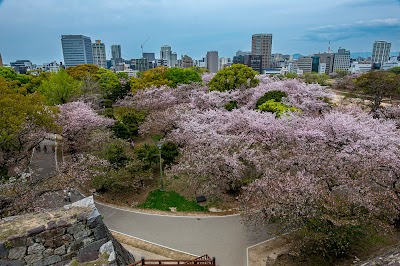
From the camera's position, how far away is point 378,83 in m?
33.3

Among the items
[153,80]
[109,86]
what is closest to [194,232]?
[153,80]

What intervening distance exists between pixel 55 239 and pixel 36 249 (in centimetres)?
42

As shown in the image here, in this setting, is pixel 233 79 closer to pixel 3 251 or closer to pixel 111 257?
pixel 111 257

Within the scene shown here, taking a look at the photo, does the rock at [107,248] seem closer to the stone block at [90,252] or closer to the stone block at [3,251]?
the stone block at [90,252]

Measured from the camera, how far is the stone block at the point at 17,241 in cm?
608

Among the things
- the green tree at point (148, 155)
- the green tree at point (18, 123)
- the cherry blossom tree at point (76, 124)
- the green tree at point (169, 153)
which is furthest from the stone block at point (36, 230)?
the cherry blossom tree at point (76, 124)

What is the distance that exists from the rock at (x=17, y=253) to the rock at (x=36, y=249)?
14cm

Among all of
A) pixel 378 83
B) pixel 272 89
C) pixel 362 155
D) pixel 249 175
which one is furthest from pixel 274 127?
pixel 378 83

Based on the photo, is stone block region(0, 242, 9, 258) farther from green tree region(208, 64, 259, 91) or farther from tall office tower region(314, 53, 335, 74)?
tall office tower region(314, 53, 335, 74)

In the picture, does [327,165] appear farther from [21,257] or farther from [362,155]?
[21,257]

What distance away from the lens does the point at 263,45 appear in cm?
16875

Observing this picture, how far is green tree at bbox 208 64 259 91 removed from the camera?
101 feet

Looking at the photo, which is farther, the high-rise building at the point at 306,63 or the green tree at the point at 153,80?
the high-rise building at the point at 306,63

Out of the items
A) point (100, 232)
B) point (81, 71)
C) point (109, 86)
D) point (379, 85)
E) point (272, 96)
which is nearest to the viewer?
point (100, 232)
